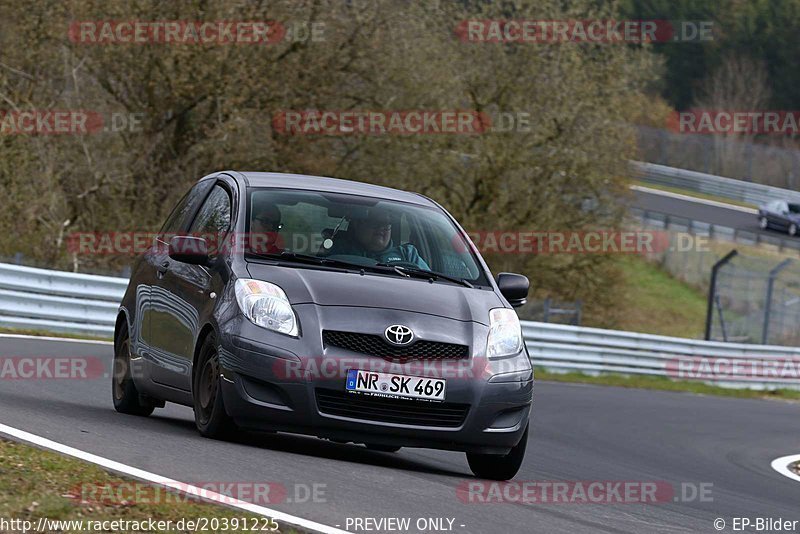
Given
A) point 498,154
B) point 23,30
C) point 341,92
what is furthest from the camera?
point 498,154

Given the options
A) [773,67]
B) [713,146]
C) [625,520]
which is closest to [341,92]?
[625,520]

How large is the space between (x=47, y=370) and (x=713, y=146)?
2346 inches

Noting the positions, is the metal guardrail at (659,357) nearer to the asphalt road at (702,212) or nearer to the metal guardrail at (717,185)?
the asphalt road at (702,212)

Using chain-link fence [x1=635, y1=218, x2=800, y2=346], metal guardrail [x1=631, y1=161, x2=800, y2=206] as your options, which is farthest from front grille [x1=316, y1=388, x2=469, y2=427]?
metal guardrail [x1=631, y1=161, x2=800, y2=206]

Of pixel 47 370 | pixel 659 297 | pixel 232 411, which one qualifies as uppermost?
pixel 232 411

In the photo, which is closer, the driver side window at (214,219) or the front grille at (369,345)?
the front grille at (369,345)

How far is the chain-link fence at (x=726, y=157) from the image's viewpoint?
6950 centimetres

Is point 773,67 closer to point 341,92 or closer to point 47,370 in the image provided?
point 341,92

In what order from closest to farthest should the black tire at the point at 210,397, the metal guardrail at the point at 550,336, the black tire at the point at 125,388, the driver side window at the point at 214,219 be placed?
the black tire at the point at 210,397 < the driver side window at the point at 214,219 < the black tire at the point at 125,388 < the metal guardrail at the point at 550,336

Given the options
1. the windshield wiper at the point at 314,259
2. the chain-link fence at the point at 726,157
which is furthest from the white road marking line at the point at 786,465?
the chain-link fence at the point at 726,157

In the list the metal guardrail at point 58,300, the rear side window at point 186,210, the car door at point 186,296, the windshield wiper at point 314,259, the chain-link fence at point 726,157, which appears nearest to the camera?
the windshield wiper at point 314,259

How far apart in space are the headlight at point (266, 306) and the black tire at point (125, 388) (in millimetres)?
2256

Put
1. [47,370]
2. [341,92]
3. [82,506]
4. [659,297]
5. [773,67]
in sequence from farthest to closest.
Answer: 1. [773,67]
2. [659,297]
3. [341,92]
4. [47,370]
5. [82,506]

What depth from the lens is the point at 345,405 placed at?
26.7 feet
